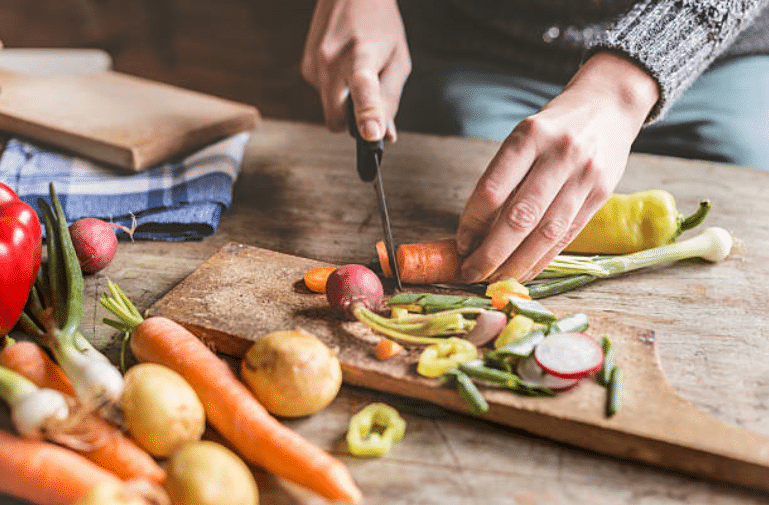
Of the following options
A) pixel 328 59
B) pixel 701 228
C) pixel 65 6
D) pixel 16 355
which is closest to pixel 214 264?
pixel 16 355

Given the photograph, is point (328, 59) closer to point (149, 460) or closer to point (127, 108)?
point (127, 108)

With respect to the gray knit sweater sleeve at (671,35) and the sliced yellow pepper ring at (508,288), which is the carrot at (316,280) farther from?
the gray knit sweater sleeve at (671,35)

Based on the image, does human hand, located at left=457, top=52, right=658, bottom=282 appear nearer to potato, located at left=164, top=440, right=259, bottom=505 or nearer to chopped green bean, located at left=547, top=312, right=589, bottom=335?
chopped green bean, located at left=547, top=312, right=589, bottom=335

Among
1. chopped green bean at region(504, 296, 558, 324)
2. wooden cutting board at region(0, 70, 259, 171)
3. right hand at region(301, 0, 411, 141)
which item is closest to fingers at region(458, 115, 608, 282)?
chopped green bean at region(504, 296, 558, 324)

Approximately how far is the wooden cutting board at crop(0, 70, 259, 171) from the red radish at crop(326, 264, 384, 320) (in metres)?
0.80

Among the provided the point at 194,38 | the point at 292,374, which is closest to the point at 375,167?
the point at 292,374

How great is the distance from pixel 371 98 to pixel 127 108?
86 cm

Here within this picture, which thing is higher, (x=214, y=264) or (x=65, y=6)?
(x=214, y=264)

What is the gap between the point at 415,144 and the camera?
2.07 meters

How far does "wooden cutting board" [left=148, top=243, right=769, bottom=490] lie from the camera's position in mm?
998

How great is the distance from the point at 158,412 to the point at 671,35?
1302 millimetres

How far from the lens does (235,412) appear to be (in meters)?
1.02

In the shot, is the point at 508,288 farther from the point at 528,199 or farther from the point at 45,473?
the point at 45,473

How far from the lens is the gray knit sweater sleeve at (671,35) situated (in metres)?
1.48
